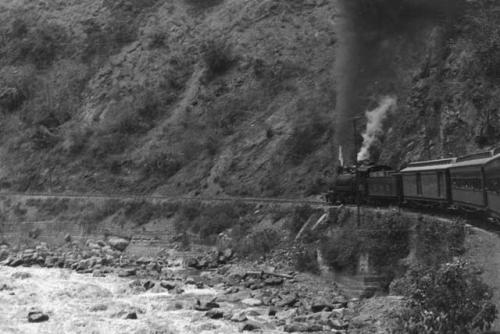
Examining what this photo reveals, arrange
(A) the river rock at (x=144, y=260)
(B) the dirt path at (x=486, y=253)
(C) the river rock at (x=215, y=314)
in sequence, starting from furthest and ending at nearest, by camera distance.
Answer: (A) the river rock at (x=144, y=260), (C) the river rock at (x=215, y=314), (B) the dirt path at (x=486, y=253)

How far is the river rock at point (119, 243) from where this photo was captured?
4197 cm

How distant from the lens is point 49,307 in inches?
1033

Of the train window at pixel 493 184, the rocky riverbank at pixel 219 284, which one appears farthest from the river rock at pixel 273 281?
the train window at pixel 493 184

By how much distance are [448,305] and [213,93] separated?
41.9 metres

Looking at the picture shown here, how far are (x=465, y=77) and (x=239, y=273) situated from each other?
1606cm

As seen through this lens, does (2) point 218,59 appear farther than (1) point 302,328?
Yes

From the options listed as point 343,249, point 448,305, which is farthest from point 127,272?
point 448,305

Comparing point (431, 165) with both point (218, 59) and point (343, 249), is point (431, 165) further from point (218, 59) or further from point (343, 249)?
point (218, 59)

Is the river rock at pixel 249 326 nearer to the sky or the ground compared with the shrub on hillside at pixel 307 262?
nearer to the ground

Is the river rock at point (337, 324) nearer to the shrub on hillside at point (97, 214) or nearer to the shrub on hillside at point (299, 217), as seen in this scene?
the shrub on hillside at point (299, 217)

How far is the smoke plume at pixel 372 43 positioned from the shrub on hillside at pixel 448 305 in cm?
2490

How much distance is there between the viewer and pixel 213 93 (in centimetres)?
5497

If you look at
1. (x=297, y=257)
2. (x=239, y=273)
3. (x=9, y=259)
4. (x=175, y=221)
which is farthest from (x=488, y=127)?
(x=9, y=259)

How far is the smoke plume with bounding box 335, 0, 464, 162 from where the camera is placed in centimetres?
4453
